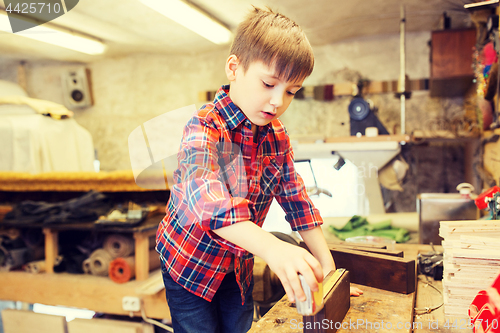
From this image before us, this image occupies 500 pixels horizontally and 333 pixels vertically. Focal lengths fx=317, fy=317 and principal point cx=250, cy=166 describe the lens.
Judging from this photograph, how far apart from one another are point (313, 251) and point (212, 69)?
4.22m

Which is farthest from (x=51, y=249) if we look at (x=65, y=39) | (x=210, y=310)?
(x=65, y=39)

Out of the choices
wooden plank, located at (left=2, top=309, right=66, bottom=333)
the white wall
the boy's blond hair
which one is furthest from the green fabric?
the white wall

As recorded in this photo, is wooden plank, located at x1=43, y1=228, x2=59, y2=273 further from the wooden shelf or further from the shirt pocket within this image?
the shirt pocket

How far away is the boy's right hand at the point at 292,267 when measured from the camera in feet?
1.28

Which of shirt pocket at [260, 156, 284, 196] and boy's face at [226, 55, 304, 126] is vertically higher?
boy's face at [226, 55, 304, 126]

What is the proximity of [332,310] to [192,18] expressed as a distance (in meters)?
3.28

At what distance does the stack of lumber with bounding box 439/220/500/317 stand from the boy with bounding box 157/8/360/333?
0.76 feet

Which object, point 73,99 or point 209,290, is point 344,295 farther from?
point 73,99

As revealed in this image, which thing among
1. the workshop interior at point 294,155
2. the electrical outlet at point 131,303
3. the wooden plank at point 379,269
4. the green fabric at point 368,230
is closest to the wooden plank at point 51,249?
the workshop interior at point 294,155

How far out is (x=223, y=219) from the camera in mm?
436

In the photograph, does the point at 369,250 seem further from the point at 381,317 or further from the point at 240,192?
the point at 240,192

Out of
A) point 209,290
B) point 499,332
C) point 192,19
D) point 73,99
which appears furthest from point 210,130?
point 73,99

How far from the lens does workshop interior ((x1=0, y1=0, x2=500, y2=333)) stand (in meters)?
0.69

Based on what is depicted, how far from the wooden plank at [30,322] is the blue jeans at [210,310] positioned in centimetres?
123
